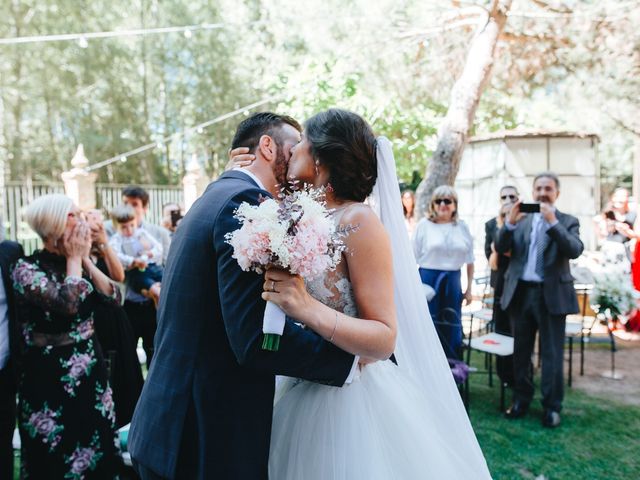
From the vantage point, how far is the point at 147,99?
79.6 ft

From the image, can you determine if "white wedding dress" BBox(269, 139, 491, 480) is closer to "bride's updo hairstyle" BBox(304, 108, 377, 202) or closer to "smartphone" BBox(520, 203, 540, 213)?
"bride's updo hairstyle" BBox(304, 108, 377, 202)

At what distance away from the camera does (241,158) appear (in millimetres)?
2037

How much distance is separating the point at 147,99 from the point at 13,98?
17.6 ft

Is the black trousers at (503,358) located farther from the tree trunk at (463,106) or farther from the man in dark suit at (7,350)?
the man in dark suit at (7,350)

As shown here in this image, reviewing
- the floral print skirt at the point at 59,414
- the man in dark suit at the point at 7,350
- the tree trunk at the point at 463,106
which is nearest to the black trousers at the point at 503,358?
the tree trunk at the point at 463,106

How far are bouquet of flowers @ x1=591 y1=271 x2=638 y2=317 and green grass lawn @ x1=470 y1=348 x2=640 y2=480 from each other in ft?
3.86

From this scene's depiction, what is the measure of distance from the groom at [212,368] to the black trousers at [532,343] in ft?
11.7

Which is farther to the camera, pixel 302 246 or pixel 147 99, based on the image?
pixel 147 99

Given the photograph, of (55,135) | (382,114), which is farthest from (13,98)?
(382,114)

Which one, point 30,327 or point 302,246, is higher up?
point 302,246

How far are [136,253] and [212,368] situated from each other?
3.90m

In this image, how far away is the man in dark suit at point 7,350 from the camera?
296 cm

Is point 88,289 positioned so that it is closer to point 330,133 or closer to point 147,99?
point 330,133

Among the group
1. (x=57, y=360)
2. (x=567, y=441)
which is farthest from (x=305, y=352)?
(x=567, y=441)
